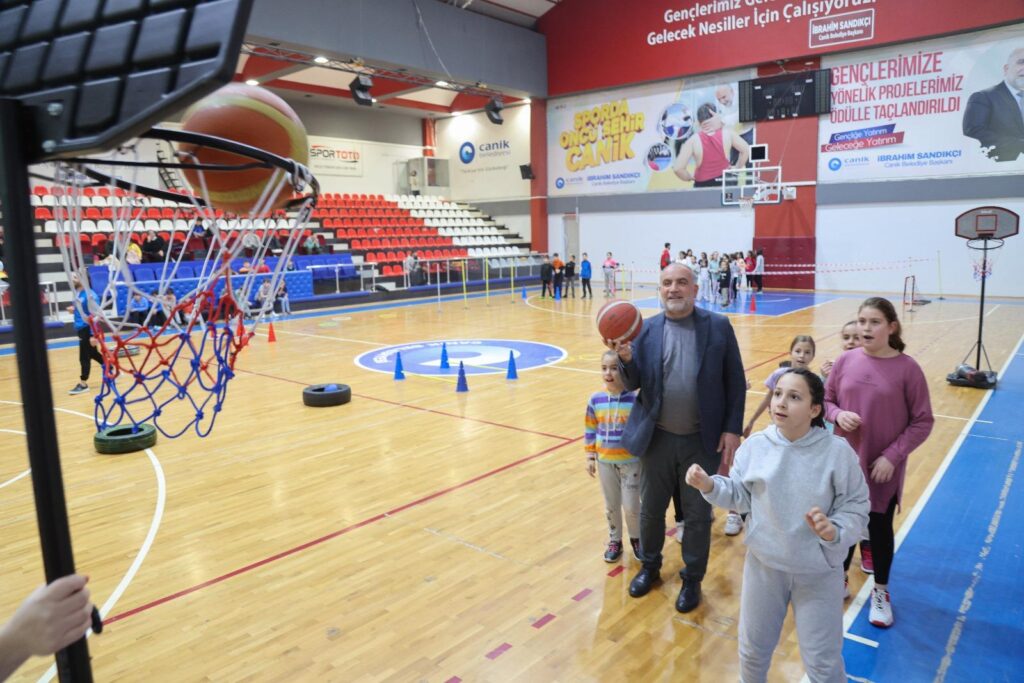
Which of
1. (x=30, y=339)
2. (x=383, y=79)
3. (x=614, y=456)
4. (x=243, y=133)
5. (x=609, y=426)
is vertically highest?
(x=383, y=79)

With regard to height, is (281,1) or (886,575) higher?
(281,1)

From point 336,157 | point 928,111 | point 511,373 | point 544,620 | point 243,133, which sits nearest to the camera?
point 243,133

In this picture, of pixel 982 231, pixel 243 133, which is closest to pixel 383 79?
pixel 982 231

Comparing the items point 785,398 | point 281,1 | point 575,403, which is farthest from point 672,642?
point 281,1

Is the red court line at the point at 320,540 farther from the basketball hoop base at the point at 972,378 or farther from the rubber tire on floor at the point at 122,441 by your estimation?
the basketball hoop base at the point at 972,378

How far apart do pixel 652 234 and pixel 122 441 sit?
2195 cm

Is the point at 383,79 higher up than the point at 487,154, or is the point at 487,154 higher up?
the point at 383,79

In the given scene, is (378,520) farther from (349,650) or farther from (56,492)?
(56,492)

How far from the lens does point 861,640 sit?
379 cm

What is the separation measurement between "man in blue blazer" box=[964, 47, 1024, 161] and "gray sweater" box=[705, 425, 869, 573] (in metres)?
21.4

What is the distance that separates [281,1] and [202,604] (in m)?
18.3

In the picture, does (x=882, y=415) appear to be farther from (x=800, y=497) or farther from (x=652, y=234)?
(x=652, y=234)

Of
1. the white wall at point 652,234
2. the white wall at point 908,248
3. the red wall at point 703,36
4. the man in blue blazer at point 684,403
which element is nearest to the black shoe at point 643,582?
the man in blue blazer at point 684,403

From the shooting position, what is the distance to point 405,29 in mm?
21969
